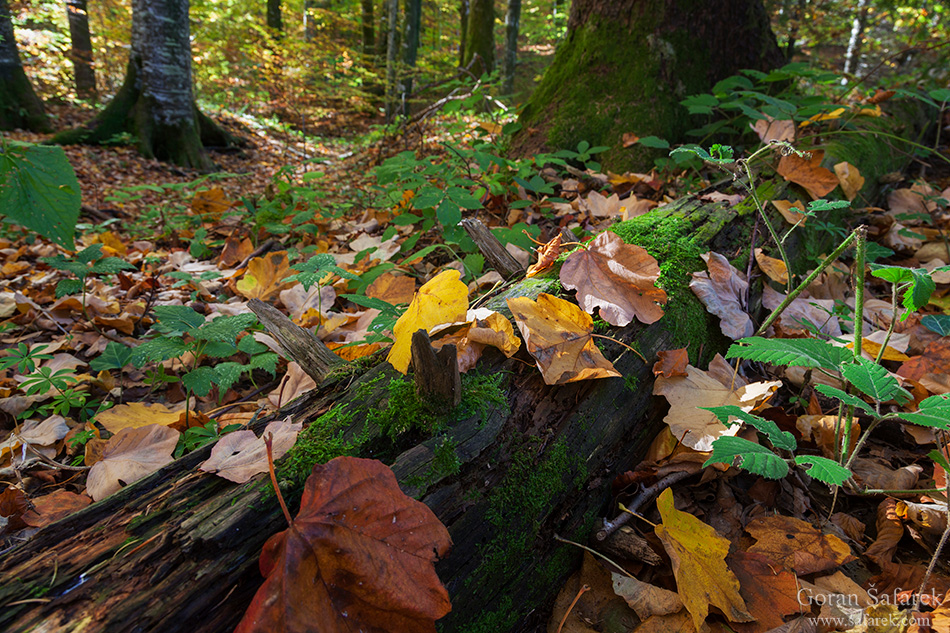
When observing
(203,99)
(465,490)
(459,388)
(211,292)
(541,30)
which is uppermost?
(541,30)

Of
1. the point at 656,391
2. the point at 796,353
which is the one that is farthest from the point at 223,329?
the point at 796,353

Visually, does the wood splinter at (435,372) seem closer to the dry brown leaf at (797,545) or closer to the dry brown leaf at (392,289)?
the dry brown leaf at (797,545)

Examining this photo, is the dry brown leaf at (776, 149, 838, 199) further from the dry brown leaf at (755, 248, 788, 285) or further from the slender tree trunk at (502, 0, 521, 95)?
the slender tree trunk at (502, 0, 521, 95)

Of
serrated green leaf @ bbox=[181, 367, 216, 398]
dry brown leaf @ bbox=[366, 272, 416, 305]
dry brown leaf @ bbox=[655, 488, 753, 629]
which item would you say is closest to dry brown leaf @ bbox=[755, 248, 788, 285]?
dry brown leaf @ bbox=[655, 488, 753, 629]

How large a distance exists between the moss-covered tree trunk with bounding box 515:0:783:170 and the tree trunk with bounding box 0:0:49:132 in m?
8.56

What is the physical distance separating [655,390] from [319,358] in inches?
38.8

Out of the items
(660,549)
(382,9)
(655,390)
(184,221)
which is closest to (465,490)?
(660,549)

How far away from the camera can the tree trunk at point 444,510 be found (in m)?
0.77

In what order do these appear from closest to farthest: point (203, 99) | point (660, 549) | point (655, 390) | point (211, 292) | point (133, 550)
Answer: point (133, 550) < point (660, 549) < point (655, 390) < point (211, 292) < point (203, 99)

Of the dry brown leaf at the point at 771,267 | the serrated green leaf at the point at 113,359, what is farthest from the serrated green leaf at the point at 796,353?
the serrated green leaf at the point at 113,359

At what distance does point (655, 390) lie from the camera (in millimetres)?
1341

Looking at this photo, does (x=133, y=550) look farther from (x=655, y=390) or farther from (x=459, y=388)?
(x=655, y=390)

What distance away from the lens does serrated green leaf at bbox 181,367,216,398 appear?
60.0 inches

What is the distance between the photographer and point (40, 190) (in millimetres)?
1751
